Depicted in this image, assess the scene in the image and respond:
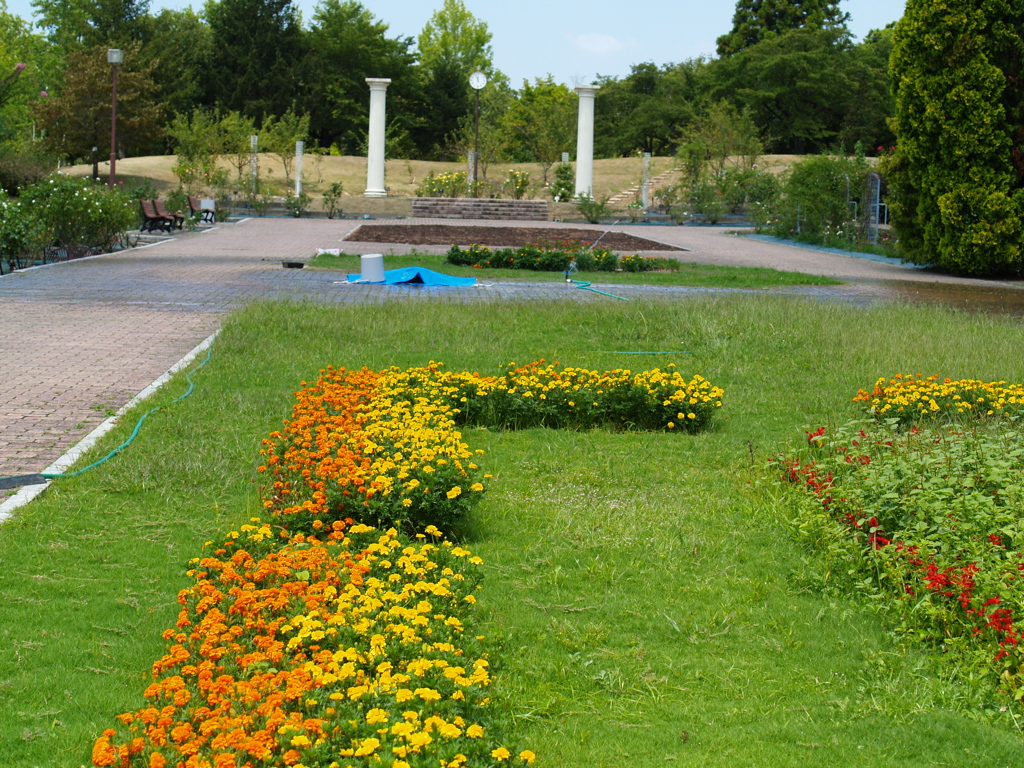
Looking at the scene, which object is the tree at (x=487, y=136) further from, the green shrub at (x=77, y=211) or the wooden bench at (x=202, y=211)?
the green shrub at (x=77, y=211)

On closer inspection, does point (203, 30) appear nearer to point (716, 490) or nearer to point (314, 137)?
point (314, 137)

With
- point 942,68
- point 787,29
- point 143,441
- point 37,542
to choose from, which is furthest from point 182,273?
point 787,29

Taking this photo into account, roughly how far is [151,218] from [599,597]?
22.7 meters

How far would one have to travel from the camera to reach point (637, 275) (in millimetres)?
17562

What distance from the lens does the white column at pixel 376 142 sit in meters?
38.3

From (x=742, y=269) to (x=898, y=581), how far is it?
14931mm

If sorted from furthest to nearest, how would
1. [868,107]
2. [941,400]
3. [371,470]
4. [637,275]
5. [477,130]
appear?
[868,107] → [477,130] → [637,275] → [941,400] → [371,470]

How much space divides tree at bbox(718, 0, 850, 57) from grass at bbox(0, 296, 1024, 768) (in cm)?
4989

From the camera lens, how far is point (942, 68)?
62.6 feet

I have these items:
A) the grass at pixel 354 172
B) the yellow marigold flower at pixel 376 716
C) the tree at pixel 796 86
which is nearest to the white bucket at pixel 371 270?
the yellow marigold flower at pixel 376 716

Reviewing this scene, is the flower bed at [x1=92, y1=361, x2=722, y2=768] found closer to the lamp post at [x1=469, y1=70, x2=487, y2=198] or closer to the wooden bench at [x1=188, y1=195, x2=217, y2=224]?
Answer: the wooden bench at [x1=188, y1=195, x2=217, y2=224]

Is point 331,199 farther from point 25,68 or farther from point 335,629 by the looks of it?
Result: point 335,629

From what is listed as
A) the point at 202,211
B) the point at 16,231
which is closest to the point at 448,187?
the point at 202,211

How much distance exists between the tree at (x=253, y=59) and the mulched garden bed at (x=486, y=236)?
26.3 meters
